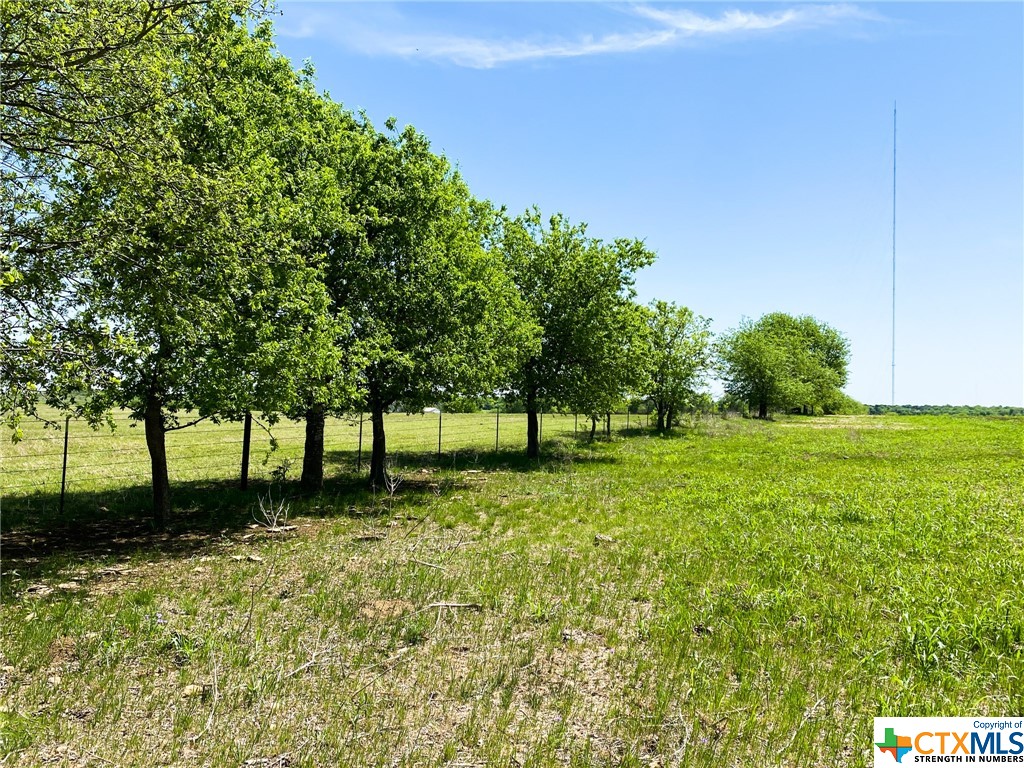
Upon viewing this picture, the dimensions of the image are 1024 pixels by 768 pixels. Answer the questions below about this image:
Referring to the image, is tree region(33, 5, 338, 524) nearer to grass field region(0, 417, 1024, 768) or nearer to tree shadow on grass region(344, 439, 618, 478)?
grass field region(0, 417, 1024, 768)

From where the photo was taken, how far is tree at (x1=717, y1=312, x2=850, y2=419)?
66500mm

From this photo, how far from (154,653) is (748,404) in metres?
70.5

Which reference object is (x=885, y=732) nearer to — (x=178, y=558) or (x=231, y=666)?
(x=231, y=666)

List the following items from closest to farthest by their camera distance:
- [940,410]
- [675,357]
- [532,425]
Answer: [532,425]
[675,357]
[940,410]

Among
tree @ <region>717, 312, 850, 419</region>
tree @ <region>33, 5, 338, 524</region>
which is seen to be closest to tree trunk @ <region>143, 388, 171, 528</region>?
tree @ <region>33, 5, 338, 524</region>

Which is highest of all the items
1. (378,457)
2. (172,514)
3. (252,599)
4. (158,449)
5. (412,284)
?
(412,284)

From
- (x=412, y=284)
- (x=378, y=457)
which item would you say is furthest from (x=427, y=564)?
(x=378, y=457)

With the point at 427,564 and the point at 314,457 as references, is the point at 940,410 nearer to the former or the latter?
the point at 314,457

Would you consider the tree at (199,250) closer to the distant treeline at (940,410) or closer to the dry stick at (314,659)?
the dry stick at (314,659)

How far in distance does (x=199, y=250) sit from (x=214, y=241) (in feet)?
1.01

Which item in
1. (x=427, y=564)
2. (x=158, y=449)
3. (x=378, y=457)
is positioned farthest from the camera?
(x=378, y=457)

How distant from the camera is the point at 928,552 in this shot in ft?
36.0

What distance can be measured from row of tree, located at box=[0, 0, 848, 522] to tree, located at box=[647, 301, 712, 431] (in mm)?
22422

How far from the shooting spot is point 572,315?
26797 millimetres
